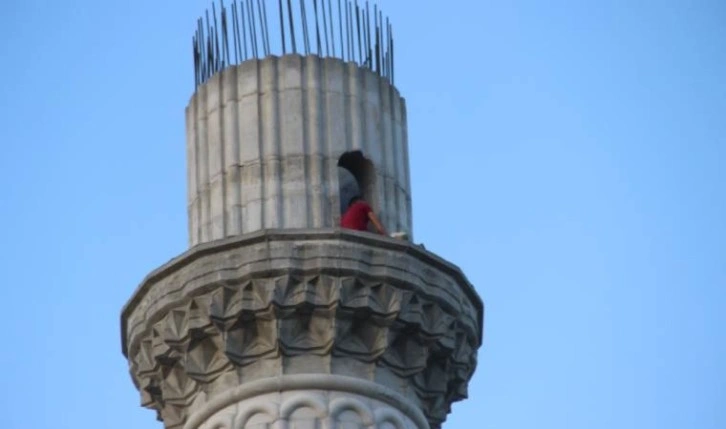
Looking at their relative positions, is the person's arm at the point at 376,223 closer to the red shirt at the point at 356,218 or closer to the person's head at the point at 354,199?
Answer: the red shirt at the point at 356,218

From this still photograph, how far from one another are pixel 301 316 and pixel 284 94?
3.05 meters

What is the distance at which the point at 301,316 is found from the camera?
30.7 metres

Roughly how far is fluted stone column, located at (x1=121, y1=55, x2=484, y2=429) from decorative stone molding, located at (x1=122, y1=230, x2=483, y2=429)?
0.02 m

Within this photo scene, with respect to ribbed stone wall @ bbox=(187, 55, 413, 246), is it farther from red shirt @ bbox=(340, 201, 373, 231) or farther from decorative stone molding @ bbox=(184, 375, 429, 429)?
decorative stone molding @ bbox=(184, 375, 429, 429)

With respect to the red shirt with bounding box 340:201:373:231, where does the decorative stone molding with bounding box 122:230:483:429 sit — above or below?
below

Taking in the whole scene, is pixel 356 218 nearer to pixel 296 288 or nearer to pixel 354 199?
pixel 354 199

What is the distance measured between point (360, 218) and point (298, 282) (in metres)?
1.32

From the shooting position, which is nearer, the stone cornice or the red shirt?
the stone cornice

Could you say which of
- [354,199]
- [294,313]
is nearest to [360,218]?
[354,199]

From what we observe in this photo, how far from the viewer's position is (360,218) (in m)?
31.6

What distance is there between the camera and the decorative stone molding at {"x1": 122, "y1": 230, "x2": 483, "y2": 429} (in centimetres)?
3062

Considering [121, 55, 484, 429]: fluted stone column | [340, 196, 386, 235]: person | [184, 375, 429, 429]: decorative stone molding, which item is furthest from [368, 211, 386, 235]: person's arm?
[184, 375, 429, 429]: decorative stone molding

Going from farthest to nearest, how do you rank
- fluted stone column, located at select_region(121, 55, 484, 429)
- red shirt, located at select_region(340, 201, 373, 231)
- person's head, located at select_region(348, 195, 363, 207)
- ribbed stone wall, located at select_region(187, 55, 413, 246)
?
person's head, located at select_region(348, 195, 363, 207) < ribbed stone wall, located at select_region(187, 55, 413, 246) < red shirt, located at select_region(340, 201, 373, 231) < fluted stone column, located at select_region(121, 55, 484, 429)

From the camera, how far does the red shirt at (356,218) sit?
103 feet
